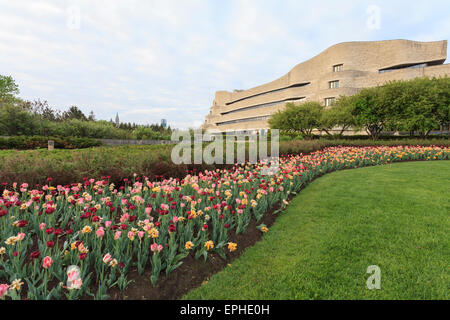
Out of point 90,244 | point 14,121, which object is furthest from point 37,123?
point 90,244

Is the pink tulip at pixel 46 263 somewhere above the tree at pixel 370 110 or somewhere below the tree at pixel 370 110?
below

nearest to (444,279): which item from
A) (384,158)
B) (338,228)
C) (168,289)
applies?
(338,228)

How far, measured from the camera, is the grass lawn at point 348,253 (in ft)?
7.66

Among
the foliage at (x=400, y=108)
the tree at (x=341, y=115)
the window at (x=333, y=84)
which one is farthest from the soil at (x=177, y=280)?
the window at (x=333, y=84)

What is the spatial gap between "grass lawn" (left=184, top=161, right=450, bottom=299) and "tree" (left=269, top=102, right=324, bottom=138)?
28.0 m

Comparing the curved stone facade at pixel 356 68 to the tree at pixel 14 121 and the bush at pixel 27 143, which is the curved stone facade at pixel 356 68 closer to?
the bush at pixel 27 143

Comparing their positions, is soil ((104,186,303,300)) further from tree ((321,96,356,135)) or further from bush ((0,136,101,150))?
tree ((321,96,356,135))

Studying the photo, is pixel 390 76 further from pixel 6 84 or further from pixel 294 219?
pixel 6 84

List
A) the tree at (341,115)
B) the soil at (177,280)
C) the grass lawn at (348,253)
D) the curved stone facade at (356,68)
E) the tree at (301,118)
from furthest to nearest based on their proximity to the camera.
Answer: the curved stone facade at (356,68) → the tree at (301,118) → the tree at (341,115) → the grass lawn at (348,253) → the soil at (177,280)

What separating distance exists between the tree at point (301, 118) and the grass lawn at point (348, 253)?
91.9 ft

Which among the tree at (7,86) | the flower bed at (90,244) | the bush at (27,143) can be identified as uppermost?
the tree at (7,86)
